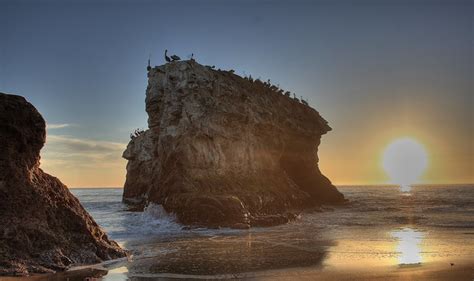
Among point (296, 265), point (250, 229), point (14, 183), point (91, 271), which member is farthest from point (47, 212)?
point (250, 229)

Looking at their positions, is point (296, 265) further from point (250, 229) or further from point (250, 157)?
point (250, 157)

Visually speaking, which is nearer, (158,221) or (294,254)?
(294,254)

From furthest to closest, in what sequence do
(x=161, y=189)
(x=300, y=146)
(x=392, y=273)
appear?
(x=300, y=146) → (x=161, y=189) → (x=392, y=273)

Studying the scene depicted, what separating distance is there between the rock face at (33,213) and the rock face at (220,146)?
643 inches

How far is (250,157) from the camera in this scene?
4566 centimetres

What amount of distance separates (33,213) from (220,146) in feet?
91.2

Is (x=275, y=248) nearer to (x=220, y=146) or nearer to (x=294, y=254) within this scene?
(x=294, y=254)

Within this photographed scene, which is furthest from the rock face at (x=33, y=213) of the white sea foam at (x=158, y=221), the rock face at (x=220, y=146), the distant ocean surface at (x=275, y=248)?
the rock face at (x=220, y=146)

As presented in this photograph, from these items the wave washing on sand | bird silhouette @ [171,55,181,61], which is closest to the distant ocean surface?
the wave washing on sand

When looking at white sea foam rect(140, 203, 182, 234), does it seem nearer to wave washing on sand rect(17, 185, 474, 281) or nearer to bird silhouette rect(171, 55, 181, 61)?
wave washing on sand rect(17, 185, 474, 281)

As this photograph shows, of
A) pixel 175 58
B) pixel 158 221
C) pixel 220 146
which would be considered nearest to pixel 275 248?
pixel 158 221

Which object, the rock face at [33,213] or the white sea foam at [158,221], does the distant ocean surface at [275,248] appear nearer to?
the white sea foam at [158,221]

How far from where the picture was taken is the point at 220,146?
138 feet

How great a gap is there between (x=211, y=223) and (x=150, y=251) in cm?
1256
